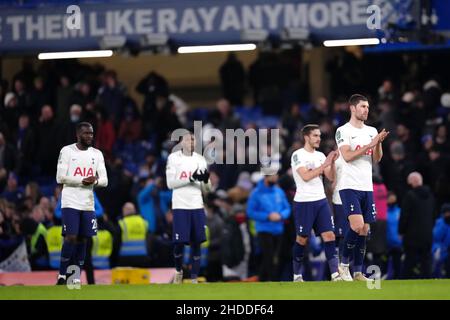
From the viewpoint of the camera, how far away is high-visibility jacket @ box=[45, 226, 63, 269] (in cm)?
2466

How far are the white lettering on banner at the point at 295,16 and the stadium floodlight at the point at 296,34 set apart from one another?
10 centimetres

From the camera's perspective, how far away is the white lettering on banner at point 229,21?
25.8 meters

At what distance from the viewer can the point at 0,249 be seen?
25453 mm

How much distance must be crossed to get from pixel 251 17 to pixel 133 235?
4.38 m

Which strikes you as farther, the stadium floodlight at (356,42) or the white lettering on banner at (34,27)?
the white lettering on banner at (34,27)

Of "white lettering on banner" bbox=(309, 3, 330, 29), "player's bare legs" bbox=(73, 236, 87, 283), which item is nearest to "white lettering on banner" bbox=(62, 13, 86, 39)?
"white lettering on banner" bbox=(309, 3, 330, 29)

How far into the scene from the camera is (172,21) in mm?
26141

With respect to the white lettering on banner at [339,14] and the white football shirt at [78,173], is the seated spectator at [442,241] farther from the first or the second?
the white football shirt at [78,173]

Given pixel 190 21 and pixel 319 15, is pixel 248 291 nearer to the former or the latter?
pixel 319 15

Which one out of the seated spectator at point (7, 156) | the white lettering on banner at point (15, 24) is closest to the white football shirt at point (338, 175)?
the white lettering on banner at point (15, 24)

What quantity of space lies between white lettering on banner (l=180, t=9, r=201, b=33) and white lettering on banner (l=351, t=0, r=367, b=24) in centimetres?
283

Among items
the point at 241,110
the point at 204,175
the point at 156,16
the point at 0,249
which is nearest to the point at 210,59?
the point at 241,110

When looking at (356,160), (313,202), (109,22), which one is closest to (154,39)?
(109,22)

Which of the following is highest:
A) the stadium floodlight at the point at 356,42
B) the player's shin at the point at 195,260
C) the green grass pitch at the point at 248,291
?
the stadium floodlight at the point at 356,42
